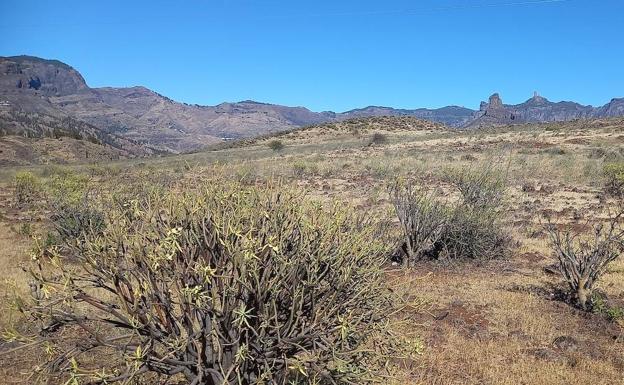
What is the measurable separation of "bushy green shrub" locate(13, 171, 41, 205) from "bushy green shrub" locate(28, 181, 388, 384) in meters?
19.3

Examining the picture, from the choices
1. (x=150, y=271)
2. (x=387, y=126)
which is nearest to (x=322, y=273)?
(x=150, y=271)

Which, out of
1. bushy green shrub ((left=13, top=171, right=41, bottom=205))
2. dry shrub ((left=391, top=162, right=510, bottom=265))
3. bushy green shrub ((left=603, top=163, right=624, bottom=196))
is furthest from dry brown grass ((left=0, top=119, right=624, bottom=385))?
bushy green shrub ((left=603, top=163, right=624, bottom=196))

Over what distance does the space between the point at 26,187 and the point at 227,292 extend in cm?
2050

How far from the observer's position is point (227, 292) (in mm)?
3455

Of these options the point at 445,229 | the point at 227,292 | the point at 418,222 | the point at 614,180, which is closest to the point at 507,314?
the point at 418,222

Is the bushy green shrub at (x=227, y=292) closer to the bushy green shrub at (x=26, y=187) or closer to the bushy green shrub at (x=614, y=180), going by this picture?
the bushy green shrub at (x=614, y=180)

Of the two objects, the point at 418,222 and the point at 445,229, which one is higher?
the point at 418,222

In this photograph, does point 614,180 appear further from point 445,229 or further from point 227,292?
point 227,292

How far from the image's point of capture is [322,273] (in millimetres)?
3557

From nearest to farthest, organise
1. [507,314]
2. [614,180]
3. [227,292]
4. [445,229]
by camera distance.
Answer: [227,292], [507,314], [445,229], [614,180]

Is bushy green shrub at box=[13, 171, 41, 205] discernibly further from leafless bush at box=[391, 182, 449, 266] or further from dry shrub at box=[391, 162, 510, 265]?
leafless bush at box=[391, 182, 449, 266]

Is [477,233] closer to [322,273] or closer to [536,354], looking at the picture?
[536,354]

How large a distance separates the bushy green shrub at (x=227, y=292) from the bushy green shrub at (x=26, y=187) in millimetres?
19348

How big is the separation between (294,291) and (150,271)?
102cm
